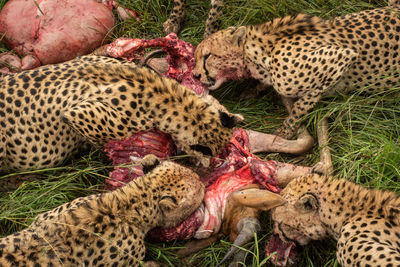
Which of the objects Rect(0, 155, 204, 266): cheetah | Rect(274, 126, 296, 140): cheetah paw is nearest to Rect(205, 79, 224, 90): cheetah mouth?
Rect(274, 126, 296, 140): cheetah paw

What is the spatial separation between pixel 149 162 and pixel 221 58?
1.75 meters

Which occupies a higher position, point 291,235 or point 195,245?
point 291,235

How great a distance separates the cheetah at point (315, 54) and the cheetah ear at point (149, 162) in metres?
1.53

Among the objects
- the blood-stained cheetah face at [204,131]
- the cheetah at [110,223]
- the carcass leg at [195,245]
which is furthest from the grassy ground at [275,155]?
the blood-stained cheetah face at [204,131]

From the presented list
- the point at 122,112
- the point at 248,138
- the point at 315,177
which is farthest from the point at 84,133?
the point at 315,177

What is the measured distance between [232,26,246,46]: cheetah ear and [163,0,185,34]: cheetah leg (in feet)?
3.69

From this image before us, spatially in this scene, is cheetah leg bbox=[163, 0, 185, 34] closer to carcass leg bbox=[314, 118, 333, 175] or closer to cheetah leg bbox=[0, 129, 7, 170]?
carcass leg bbox=[314, 118, 333, 175]

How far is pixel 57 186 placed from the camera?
16.0ft

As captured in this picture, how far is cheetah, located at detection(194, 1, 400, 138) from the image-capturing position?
5344 millimetres

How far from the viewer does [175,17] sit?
661cm

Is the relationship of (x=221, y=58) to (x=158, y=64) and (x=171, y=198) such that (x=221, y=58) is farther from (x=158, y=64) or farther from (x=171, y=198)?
(x=171, y=198)

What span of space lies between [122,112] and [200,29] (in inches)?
91.6

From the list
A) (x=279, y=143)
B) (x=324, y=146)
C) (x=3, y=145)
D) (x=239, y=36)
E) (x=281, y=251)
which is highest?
(x=239, y=36)

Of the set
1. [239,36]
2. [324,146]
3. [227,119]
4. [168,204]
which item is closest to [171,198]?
[168,204]
